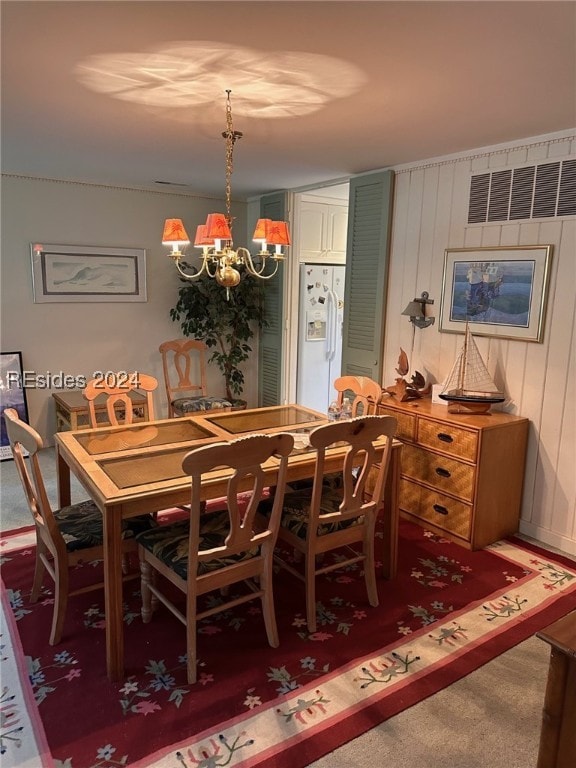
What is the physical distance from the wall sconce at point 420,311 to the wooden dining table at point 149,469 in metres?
1.09

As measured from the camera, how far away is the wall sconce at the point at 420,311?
3814 mm

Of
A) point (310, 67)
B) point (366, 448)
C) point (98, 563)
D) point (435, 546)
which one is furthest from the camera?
point (435, 546)

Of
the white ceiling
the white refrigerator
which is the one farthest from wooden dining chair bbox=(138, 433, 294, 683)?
the white refrigerator

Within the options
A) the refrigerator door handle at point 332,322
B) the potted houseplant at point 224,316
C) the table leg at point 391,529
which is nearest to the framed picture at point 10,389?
the potted houseplant at point 224,316


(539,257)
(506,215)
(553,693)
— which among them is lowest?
(553,693)

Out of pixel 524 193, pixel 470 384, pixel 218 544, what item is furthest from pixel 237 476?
pixel 524 193

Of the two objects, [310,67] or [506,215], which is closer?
[310,67]

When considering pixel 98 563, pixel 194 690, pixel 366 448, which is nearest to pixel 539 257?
pixel 366 448

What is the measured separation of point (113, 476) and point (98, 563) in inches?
38.6

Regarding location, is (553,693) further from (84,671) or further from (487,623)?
(84,671)

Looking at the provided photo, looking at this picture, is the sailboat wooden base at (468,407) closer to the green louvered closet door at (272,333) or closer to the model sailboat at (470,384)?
the model sailboat at (470,384)

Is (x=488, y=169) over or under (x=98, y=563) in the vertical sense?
over

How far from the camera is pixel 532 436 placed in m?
3.32

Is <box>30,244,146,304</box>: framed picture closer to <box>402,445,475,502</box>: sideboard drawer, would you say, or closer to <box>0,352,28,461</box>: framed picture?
<box>0,352,28,461</box>: framed picture
